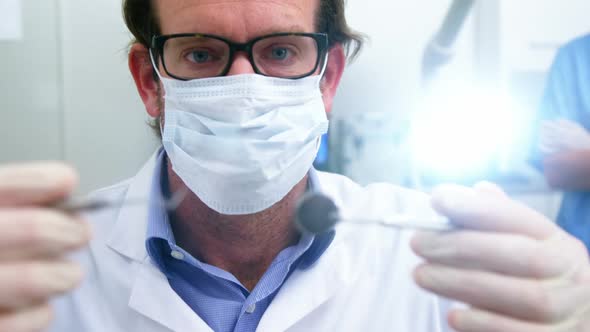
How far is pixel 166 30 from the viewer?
0.96m

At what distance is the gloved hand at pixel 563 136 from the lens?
1074 mm

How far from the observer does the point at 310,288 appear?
34.2 inches

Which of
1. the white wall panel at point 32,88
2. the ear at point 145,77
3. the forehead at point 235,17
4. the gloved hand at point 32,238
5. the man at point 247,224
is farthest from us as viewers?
the white wall panel at point 32,88

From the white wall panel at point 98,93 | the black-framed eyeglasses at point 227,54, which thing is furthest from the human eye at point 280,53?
the white wall panel at point 98,93

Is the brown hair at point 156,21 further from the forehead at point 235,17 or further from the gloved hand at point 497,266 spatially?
the gloved hand at point 497,266

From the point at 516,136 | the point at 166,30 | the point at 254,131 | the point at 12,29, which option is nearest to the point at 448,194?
the point at 254,131

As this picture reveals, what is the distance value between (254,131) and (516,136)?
1.15m

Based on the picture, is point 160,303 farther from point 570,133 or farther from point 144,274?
point 570,133

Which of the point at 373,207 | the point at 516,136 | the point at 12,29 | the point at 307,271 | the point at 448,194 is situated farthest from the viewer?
the point at 516,136

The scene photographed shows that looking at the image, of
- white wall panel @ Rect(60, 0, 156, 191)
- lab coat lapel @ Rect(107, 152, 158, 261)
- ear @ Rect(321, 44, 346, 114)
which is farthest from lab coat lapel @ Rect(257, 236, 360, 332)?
white wall panel @ Rect(60, 0, 156, 191)

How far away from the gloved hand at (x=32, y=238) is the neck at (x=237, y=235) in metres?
0.45

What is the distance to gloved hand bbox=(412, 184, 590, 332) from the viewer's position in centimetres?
54

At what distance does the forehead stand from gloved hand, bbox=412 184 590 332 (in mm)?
548

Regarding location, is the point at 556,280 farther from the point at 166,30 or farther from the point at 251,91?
the point at 166,30
